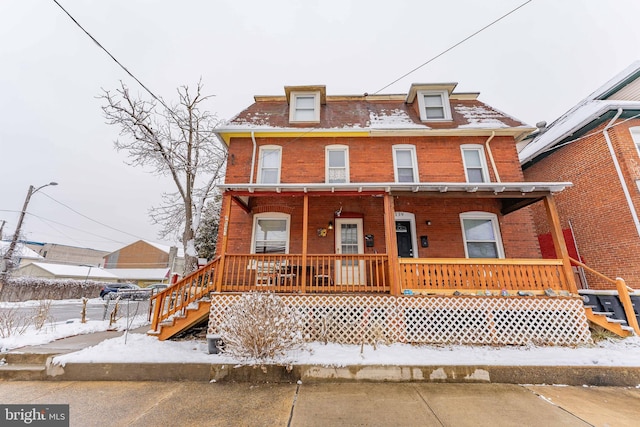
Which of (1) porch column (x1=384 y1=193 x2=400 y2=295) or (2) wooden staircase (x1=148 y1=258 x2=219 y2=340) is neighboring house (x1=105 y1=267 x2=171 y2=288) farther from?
(1) porch column (x1=384 y1=193 x2=400 y2=295)

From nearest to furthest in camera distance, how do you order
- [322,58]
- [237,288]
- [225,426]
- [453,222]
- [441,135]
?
[225,426] < [237,288] < [453,222] < [441,135] < [322,58]

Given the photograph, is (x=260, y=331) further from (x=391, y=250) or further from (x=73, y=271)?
(x=73, y=271)

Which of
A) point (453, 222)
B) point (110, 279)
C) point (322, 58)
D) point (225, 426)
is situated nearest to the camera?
point (225, 426)

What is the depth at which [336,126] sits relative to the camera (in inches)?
380

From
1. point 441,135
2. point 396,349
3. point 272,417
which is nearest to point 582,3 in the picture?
point 441,135

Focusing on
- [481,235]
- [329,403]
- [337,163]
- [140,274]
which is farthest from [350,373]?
[140,274]

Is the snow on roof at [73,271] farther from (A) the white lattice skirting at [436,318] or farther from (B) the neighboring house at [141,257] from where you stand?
(A) the white lattice skirting at [436,318]

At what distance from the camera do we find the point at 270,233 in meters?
8.71

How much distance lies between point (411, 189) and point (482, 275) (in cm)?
280

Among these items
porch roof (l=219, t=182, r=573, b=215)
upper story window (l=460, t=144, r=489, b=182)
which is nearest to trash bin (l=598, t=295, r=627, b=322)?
porch roof (l=219, t=182, r=573, b=215)

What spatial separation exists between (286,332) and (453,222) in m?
6.66

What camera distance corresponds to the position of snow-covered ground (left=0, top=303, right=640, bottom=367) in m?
4.62

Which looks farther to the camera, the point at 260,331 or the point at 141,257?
the point at 141,257

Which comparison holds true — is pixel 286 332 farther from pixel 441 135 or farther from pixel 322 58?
pixel 322 58
